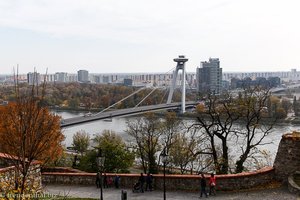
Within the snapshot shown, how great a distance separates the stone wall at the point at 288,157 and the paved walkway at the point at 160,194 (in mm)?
426

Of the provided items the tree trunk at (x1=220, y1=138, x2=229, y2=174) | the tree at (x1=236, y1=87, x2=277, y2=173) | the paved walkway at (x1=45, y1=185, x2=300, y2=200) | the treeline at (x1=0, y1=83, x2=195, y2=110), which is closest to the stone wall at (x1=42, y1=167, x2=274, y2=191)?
the paved walkway at (x1=45, y1=185, x2=300, y2=200)

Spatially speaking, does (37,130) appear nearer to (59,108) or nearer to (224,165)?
(224,165)

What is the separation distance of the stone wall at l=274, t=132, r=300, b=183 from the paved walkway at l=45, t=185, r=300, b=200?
0.43 meters

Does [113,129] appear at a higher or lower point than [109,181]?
lower

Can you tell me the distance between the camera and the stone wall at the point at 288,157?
26.9 feet

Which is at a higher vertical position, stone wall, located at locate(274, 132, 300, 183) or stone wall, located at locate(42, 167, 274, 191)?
stone wall, located at locate(274, 132, 300, 183)

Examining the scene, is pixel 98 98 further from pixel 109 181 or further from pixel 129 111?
pixel 109 181

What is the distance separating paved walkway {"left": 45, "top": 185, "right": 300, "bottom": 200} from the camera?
770 cm

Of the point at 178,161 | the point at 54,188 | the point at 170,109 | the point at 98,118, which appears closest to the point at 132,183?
the point at 54,188

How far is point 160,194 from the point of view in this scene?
28.2ft

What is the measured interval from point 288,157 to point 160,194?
2.78 m

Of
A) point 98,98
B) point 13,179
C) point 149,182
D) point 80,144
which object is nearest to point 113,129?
point 80,144

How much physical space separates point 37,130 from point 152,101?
163 ft

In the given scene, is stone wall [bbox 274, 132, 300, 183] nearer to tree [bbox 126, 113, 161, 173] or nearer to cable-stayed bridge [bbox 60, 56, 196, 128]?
tree [bbox 126, 113, 161, 173]
